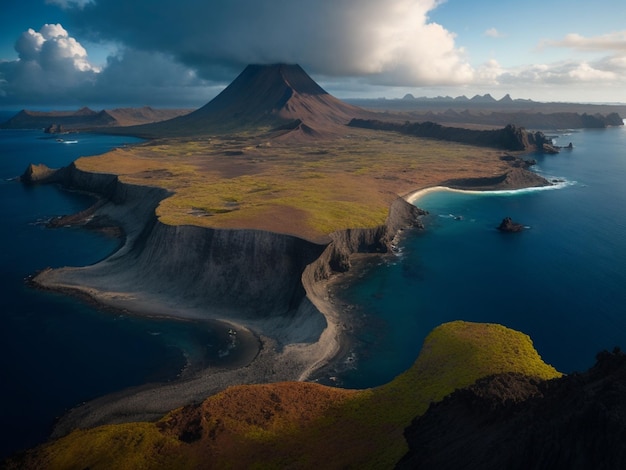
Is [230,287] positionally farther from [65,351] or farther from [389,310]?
[389,310]

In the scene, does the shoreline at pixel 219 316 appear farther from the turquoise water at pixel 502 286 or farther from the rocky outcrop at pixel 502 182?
the rocky outcrop at pixel 502 182

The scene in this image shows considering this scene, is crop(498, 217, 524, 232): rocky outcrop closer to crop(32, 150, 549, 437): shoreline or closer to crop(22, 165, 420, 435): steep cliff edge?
crop(32, 150, 549, 437): shoreline

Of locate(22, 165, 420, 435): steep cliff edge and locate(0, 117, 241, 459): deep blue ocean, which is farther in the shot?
locate(22, 165, 420, 435): steep cliff edge

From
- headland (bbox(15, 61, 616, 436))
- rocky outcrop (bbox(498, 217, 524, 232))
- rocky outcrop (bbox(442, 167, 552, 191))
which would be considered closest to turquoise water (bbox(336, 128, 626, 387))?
rocky outcrop (bbox(498, 217, 524, 232))

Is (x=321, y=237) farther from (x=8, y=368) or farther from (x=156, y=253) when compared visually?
(x=8, y=368)

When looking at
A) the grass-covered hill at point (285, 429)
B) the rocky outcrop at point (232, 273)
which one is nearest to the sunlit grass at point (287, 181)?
the rocky outcrop at point (232, 273)

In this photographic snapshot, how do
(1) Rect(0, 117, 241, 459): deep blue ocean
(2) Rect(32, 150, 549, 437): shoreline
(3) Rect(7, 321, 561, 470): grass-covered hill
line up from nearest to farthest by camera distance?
1. (3) Rect(7, 321, 561, 470): grass-covered hill
2. (2) Rect(32, 150, 549, 437): shoreline
3. (1) Rect(0, 117, 241, 459): deep blue ocean
